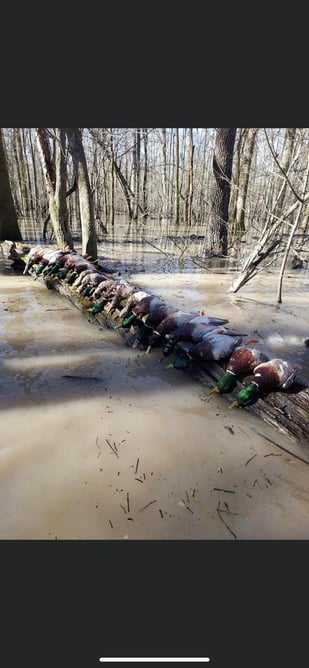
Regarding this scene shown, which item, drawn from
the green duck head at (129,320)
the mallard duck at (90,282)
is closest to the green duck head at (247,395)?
the green duck head at (129,320)

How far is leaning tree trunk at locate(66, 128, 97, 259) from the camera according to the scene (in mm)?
7750

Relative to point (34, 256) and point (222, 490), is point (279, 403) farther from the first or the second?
point (34, 256)

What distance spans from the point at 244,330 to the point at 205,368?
1682mm

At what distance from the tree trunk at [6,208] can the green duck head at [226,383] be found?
991cm

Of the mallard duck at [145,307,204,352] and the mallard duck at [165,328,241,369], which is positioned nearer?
the mallard duck at [165,328,241,369]

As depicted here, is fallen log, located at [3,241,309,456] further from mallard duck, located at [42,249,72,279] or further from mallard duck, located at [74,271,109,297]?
mallard duck, located at [42,249,72,279]

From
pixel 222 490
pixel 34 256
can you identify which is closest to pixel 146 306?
pixel 222 490

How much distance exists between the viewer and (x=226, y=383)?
3225mm

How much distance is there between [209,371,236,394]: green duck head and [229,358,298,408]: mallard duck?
0.16 m

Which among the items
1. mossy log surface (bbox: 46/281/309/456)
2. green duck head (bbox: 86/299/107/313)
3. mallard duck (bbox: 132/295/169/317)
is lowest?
mossy log surface (bbox: 46/281/309/456)

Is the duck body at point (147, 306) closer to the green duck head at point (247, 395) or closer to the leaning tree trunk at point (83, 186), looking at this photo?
the green duck head at point (247, 395)

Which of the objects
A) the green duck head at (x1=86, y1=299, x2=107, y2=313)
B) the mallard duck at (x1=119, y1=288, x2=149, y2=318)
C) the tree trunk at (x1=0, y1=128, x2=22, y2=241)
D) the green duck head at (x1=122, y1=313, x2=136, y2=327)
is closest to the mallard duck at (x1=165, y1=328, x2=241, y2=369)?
the green duck head at (x1=122, y1=313, x2=136, y2=327)

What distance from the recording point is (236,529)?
2084 mm

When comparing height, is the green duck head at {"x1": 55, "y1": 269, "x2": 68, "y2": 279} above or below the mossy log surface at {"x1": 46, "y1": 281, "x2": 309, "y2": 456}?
above
